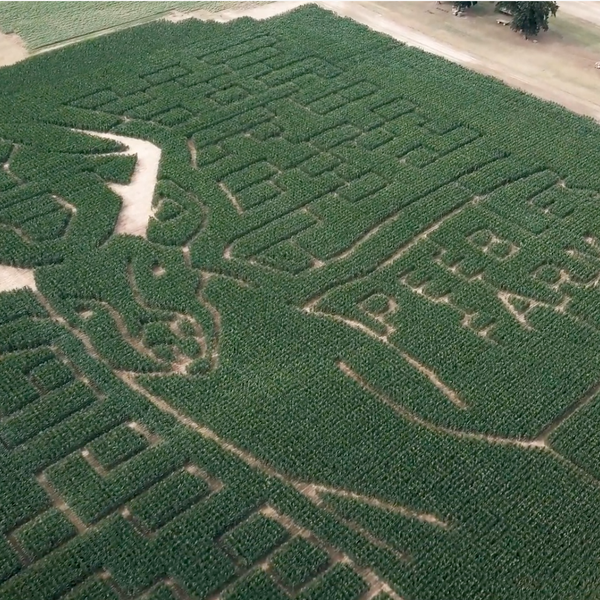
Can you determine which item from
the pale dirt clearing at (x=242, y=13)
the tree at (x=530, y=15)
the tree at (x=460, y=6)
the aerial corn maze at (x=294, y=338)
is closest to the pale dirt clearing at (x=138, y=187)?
the aerial corn maze at (x=294, y=338)

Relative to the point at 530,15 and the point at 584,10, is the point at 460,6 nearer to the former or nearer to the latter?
the point at 530,15

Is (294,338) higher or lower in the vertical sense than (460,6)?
lower

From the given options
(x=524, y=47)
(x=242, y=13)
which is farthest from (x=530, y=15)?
(x=242, y=13)

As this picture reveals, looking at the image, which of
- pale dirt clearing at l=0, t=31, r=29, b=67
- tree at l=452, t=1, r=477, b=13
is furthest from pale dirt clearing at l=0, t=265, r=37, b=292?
tree at l=452, t=1, r=477, b=13

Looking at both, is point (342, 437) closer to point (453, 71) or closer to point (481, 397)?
point (481, 397)

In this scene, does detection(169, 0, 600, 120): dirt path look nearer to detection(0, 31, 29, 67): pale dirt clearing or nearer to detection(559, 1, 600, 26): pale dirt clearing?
detection(559, 1, 600, 26): pale dirt clearing

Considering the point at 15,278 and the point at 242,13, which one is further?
the point at 242,13

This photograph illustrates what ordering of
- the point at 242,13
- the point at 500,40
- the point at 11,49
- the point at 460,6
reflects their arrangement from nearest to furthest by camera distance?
the point at 11,49 → the point at 500,40 → the point at 242,13 → the point at 460,6
